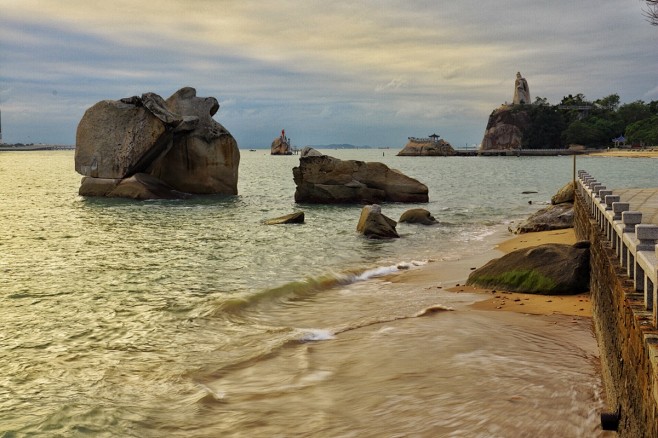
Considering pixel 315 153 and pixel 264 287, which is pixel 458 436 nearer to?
pixel 264 287

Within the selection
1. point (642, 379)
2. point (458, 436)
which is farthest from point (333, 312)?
point (642, 379)

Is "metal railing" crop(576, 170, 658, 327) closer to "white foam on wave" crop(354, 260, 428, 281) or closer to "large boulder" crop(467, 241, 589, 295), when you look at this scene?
"large boulder" crop(467, 241, 589, 295)

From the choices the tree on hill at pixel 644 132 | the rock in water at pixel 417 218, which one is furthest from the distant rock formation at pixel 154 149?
the tree on hill at pixel 644 132

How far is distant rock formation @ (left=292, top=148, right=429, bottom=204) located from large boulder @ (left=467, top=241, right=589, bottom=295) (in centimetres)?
2244

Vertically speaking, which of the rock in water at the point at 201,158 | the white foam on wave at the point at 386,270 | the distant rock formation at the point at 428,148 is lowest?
the white foam on wave at the point at 386,270

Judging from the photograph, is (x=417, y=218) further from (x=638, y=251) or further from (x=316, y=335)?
(x=638, y=251)

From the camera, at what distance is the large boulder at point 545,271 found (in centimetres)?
1210

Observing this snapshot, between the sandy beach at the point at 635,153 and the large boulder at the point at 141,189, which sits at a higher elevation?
the sandy beach at the point at 635,153

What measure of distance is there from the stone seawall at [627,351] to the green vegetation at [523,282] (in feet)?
10.8

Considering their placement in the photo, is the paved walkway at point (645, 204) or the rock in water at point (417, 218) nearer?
the paved walkway at point (645, 204)

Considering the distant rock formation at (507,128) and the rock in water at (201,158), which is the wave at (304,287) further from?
the distant rock formation at (507,128)

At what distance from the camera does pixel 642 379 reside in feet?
16.0

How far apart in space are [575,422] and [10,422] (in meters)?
6.15

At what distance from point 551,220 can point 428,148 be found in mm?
169452
